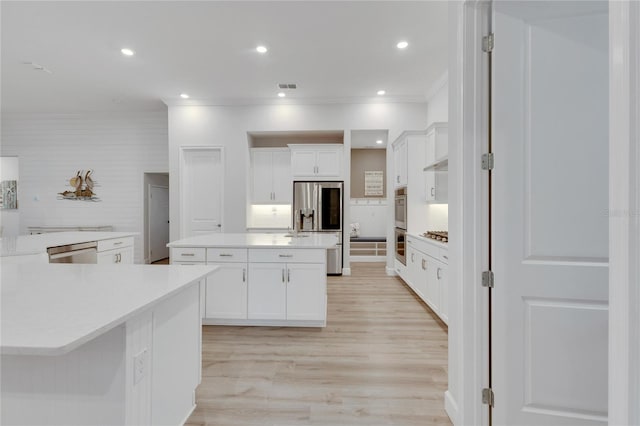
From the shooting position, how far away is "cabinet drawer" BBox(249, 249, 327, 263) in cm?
300

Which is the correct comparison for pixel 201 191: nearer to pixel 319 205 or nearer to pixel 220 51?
pixel 319 205

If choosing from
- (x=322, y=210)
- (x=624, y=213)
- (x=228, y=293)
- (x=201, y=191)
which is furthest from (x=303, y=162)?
(x=624, y=213)

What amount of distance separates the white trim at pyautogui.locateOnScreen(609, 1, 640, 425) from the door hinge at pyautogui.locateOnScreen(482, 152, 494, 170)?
Answer: 0.79 meters

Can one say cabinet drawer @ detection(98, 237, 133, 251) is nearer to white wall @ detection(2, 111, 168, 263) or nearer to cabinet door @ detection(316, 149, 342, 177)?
white wall @ detection(2, 111, 168, 263)

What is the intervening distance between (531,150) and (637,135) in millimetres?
863

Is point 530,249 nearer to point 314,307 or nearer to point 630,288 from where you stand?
point 630,288

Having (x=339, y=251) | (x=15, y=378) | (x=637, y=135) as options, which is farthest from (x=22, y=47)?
(x=637, y=135)

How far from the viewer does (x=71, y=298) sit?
3.68 ft

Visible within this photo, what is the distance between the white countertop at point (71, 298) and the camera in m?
0.79

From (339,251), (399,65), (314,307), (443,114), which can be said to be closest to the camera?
(314,307)

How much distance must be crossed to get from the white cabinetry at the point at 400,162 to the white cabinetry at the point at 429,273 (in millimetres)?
1055

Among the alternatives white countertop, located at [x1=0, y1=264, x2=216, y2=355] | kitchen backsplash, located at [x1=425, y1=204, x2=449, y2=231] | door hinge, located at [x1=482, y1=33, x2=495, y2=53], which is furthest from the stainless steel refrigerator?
door hinge, located at [x1=482, y1=33, x2=495, y2=53]

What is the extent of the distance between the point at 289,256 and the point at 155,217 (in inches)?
206

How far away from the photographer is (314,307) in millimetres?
2992
